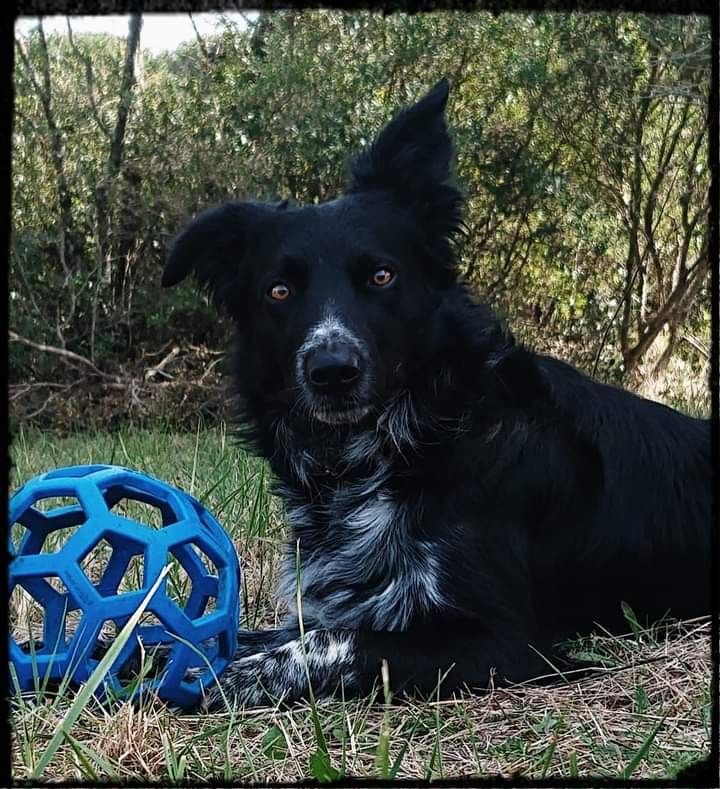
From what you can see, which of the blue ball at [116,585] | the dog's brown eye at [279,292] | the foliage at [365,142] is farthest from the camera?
the foliage at [365,142]

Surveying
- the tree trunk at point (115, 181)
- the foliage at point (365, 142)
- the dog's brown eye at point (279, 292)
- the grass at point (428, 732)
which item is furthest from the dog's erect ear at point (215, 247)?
the tree trunk at point (115, 181)

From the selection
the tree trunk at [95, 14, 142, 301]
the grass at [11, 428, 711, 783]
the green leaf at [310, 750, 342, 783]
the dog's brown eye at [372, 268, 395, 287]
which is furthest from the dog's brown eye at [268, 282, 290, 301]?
the tree trunk at [95, 14, 142, 301]

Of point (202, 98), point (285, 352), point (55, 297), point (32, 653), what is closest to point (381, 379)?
point (285, 352)

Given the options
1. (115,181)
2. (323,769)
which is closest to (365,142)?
(115,181)

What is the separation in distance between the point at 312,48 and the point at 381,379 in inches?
262

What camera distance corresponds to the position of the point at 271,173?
29.1ft

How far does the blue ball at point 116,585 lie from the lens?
230 cm

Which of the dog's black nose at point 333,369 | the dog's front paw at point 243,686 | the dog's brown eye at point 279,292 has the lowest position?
the dog's front paw at point 243,686

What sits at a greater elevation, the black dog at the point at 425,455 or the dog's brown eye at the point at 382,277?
the dog's brown eye at the point at 382,277

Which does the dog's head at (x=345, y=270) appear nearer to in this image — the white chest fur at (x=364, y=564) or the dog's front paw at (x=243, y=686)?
the white chest fur at (x=364, y=564)

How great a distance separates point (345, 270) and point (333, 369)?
14.6 inches

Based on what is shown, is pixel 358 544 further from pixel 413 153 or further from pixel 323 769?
pixel 413 153

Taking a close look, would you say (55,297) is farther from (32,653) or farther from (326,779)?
(326,779)

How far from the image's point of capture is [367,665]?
2508 mm
